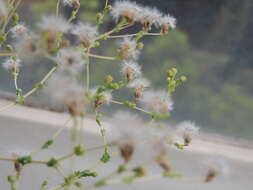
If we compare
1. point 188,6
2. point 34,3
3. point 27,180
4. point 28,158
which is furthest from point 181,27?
point 28,158

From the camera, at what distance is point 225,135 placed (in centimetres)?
76

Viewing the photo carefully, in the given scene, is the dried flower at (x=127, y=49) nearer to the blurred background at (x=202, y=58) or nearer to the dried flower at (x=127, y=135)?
the dried flower at (x=127, y=135)

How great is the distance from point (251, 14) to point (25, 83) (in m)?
0.43

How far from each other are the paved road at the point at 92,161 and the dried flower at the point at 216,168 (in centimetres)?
33

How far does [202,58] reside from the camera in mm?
739

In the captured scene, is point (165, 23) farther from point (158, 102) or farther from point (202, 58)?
point (202, 58)

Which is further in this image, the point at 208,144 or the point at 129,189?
the point at 208,144

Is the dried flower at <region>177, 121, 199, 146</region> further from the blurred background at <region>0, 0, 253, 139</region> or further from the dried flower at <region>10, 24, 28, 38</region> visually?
the blurred background at <region>0, 0, 253, 139</region>

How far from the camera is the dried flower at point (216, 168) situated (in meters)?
0.25

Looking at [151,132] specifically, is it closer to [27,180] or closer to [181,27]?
[27,180]

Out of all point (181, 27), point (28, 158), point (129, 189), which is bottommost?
point (129, 189)

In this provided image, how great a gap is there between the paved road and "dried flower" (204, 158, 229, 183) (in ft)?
1.07

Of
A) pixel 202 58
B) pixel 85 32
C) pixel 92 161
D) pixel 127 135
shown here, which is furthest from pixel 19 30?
pixel 202 58

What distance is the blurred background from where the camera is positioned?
0.71 meters
